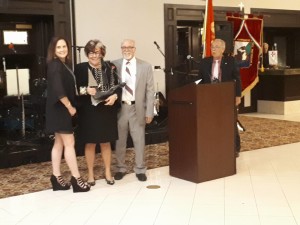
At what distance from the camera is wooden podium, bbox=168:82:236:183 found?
4.33 m

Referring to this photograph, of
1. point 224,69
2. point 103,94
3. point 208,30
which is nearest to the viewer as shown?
point 103,94

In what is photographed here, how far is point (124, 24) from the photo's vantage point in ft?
24.4

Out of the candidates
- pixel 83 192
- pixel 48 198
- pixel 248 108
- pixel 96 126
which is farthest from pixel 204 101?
pixel 248 108

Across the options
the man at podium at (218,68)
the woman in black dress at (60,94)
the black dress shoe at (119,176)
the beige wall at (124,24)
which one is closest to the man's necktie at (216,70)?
the man at podium at (218,68)

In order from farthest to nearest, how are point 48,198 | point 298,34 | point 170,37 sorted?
point 298,34 → point 170,37 → point 48,198

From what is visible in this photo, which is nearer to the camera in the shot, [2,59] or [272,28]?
[2,59]

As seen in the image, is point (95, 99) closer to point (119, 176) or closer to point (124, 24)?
point (119, 176)

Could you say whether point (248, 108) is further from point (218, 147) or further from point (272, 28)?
point (218, 147)

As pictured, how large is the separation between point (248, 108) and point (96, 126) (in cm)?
628

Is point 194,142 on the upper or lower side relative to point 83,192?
upper

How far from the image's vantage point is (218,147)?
14.8 feet

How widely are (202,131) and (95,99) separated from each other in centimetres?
109

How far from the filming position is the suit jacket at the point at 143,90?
4.45 meters

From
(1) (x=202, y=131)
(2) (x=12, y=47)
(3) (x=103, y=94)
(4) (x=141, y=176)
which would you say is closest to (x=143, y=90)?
(3) (x=103, y=94)
